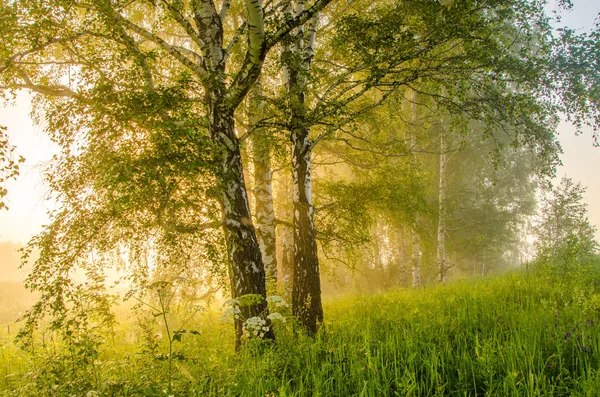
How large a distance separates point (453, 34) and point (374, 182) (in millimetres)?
3623

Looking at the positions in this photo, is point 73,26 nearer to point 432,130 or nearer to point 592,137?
point 592,137

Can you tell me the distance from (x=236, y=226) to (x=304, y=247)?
194cm

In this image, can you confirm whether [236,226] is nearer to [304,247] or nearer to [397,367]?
[304,247]

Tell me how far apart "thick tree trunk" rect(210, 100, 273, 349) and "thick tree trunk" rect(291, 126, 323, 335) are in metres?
1.43

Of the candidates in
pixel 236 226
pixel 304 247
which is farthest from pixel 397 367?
pixel 304 247

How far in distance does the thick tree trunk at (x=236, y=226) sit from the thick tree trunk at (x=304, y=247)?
1430mm

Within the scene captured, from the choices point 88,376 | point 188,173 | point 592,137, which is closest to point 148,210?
point 188,173

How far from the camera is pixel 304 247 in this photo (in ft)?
22.5

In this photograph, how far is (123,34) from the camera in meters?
4.59

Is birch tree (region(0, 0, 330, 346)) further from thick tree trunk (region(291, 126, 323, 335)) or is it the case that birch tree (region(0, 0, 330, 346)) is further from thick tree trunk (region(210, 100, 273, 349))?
thick tree trunk (region(291, 126, 323, 335))

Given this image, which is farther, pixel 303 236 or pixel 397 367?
pixel 303 236

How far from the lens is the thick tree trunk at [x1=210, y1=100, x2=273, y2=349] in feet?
17.5

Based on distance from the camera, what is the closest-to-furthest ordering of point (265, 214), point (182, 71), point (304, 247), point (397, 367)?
point (397, 367) < point (182, 71) < point (304, 247) < point (265, 214)

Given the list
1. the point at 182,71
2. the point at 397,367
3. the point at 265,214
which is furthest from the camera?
the point at 265,214
